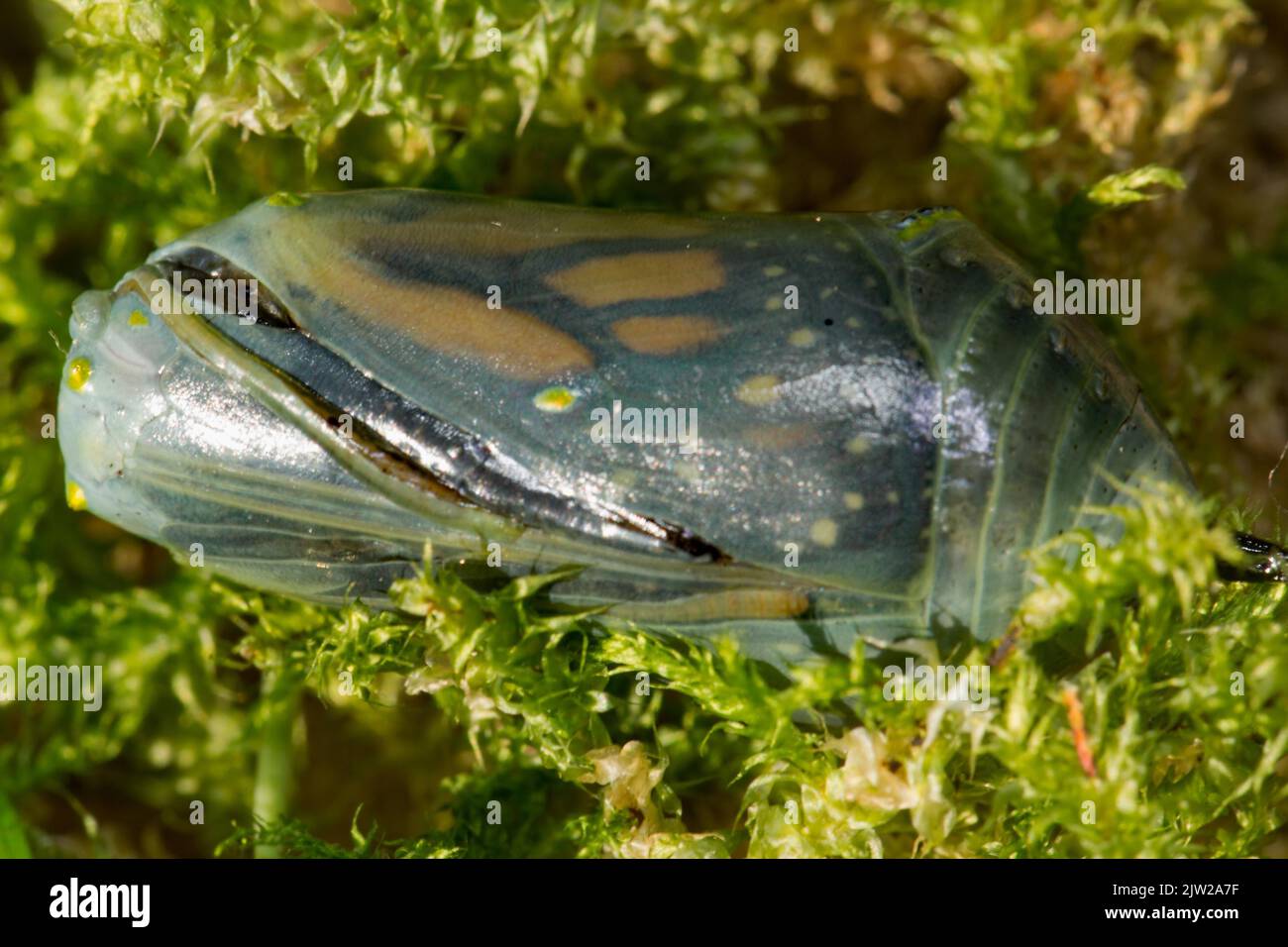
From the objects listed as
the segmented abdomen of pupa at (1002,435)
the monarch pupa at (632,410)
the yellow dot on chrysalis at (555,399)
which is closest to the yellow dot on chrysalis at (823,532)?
the monarch pupa at (632,410)

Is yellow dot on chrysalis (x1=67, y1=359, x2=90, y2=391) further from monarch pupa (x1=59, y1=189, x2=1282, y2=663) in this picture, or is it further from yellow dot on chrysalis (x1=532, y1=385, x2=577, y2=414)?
yellow dot on chrysalis (x1=532, y1=385, x2=577, y2=414)

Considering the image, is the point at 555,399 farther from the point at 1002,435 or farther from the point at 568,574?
the point at 1002,435

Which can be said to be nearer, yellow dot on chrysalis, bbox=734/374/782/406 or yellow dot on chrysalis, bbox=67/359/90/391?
yellow dot on chrysalis, bbox=734/374/782/406

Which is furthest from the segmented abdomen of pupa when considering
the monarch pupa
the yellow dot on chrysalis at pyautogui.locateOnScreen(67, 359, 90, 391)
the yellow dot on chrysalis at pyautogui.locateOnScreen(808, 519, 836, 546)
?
the yellow dot on chrysalis at pyautogui.locateOnScreen(67, 359, 90, 391)

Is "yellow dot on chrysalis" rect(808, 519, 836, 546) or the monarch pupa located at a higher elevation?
the monarch pupa

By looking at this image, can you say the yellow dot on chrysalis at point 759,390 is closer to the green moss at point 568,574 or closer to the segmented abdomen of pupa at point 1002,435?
the segmented abdomen of pupa at point 1002,435

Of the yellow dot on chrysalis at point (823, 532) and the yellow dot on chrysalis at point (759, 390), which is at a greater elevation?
the yellow dot on chrysalis at point (759, 390)

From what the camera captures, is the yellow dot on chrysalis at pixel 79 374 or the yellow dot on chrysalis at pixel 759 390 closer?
the yellow dot on chrysalis at pixel 759 390

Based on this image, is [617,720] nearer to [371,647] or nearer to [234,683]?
[371,647]
